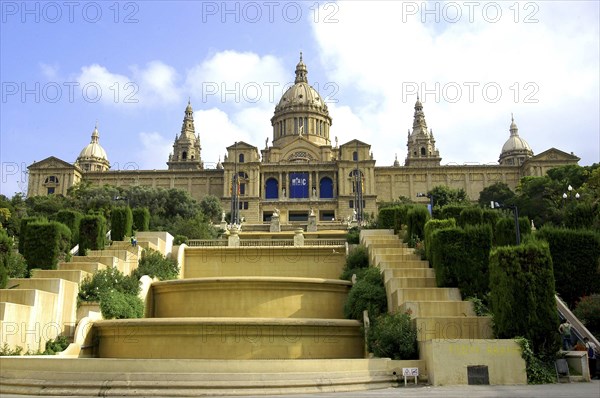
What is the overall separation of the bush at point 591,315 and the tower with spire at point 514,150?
96327 millimetres

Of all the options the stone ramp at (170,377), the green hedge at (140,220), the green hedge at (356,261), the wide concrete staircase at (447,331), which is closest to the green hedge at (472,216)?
the green hedge at (356,261)

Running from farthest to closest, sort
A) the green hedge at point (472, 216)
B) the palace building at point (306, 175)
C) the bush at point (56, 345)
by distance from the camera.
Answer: the palace building at point (306, 175)
the green hedge at point (472, 216)
the bush at point (56, 345)

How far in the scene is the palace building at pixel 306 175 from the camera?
86.5 metres

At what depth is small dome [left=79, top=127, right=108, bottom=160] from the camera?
380ft

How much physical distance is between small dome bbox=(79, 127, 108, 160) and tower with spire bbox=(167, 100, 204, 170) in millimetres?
14877

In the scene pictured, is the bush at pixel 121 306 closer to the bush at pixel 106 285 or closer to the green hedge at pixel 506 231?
the bush at pixel 106 285

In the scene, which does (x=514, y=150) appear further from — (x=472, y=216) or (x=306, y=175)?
(x=472, y=216)

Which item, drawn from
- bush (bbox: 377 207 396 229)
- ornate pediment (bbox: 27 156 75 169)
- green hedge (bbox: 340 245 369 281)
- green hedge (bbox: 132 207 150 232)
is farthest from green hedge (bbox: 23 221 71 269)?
ornate pediment (bbox: 27 156 75 169)

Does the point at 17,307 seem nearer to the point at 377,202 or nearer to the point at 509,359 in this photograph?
the point at 509,359

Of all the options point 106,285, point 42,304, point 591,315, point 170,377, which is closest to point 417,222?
point 591,315

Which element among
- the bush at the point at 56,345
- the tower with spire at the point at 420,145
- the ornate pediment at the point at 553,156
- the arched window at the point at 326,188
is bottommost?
the bush at the point at 56,345

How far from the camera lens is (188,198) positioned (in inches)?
2719

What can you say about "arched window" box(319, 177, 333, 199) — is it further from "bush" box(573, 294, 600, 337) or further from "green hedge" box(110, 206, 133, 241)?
"bush" box(573, 294, 600, 337)

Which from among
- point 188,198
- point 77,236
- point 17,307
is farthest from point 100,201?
point 17,307
